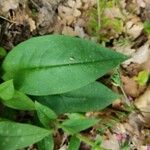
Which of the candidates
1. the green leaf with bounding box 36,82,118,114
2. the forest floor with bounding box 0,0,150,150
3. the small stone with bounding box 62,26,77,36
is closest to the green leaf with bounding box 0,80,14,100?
the green leaf with bounding box 36,82,118,114

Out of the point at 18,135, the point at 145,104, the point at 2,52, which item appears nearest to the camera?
the point at 18,135

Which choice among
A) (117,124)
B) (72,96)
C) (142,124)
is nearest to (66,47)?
(72,96)

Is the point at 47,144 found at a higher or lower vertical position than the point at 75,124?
lower

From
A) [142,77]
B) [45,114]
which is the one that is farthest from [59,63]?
[142,77]

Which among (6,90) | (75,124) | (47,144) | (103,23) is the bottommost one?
(47,144)

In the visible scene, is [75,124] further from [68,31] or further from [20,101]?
[68,31]

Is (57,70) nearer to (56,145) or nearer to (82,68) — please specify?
(82,68)

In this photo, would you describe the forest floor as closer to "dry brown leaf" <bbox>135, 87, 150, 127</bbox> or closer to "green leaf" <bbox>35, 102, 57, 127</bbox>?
"dry brown leaf" <bbox>135, 87, 150, 127</bbox>
